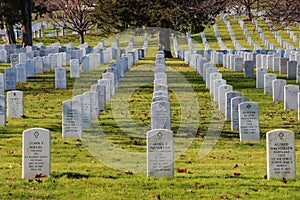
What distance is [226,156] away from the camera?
15414 millimetres

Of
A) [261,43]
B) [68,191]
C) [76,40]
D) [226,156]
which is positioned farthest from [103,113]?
[76,40]

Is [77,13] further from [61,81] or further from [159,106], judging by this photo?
[159,106]

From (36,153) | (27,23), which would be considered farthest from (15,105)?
(27,23)

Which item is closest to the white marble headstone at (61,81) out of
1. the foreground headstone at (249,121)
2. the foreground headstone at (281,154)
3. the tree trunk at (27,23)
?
the foreground headstone at (249,121)

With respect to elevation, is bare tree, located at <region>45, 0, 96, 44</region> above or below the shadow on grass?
above

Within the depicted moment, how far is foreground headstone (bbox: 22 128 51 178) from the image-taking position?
1250cm

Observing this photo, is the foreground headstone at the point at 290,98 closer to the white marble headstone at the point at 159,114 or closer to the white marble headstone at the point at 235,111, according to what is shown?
the white marble headstone at the point at 235,111

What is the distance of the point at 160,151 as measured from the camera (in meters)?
12.6

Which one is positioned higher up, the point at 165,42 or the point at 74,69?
the point at 165,42

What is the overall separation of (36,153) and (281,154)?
3.91m

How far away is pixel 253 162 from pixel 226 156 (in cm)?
94

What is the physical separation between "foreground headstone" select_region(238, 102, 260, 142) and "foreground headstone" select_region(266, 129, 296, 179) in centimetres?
427

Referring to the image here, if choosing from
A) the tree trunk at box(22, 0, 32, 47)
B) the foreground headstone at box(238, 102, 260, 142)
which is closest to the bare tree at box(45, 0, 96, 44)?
the tree trunk at box(22, 0, 32, 47)

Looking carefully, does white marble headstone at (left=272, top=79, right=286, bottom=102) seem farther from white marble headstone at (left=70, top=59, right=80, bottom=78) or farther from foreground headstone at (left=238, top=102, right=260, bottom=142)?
white marble headstone at (left=70, top=59, right=80, bottom=78)
